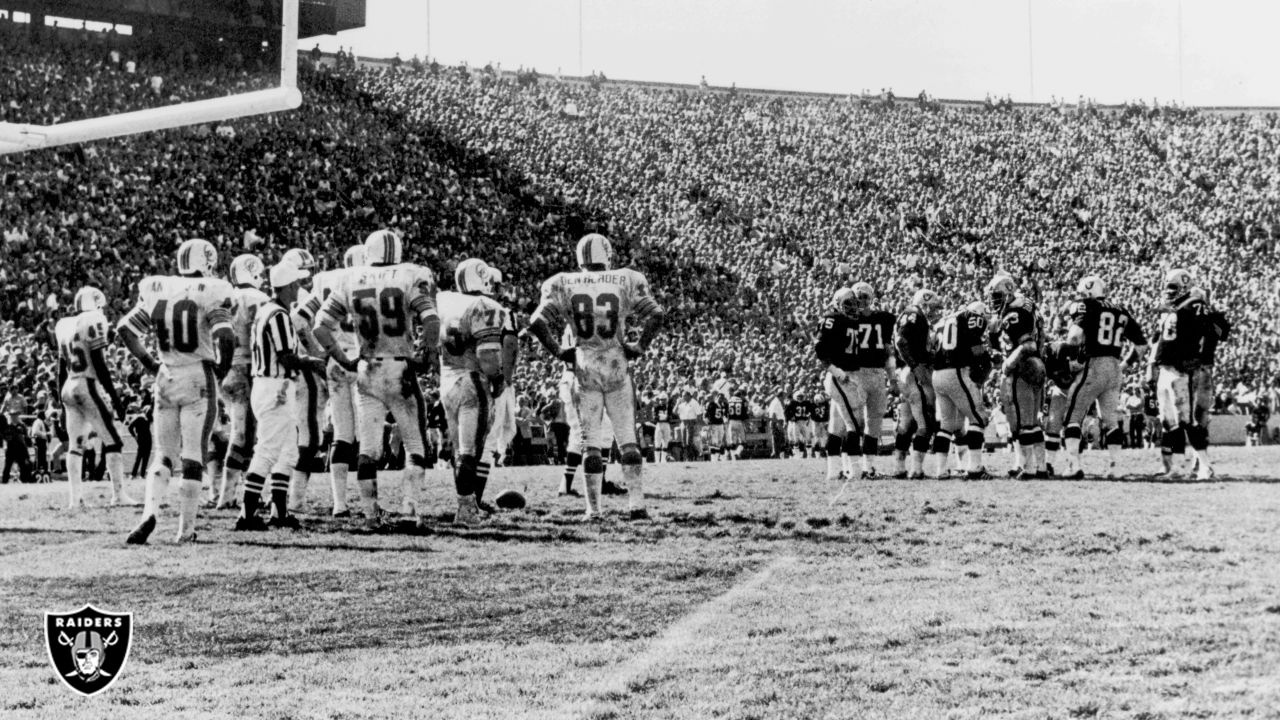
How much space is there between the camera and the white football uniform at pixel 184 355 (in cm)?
840

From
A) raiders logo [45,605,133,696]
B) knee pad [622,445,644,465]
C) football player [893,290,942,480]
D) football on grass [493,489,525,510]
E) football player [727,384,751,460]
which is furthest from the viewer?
football player [727,384,751,460]

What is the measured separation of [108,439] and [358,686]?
708 cm

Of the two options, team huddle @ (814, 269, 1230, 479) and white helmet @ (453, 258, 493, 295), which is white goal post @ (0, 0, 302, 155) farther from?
team huddle @ (814, 269, 1230, 479)

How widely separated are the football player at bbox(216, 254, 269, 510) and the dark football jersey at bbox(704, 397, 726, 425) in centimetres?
1170

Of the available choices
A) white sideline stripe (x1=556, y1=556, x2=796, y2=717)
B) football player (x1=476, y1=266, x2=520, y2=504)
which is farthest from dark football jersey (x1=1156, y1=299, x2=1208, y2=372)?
white sideline stripe (x1=556, y1=556, x2=796, y2=717)

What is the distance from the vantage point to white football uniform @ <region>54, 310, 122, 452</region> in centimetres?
1109

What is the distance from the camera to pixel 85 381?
1133 cm

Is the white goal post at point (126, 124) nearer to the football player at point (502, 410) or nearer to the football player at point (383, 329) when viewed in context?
the football player at point (383, 329)

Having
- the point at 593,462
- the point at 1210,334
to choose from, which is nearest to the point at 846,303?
the point at 1210,334

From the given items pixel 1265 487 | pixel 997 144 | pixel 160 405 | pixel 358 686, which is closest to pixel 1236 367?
pixel 1265 487

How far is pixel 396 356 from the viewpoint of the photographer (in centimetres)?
873

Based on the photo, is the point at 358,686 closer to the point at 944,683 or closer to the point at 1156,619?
the point at 944,683

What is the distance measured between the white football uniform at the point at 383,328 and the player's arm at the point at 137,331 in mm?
1121

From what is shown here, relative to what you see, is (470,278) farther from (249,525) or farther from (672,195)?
(672,195)
